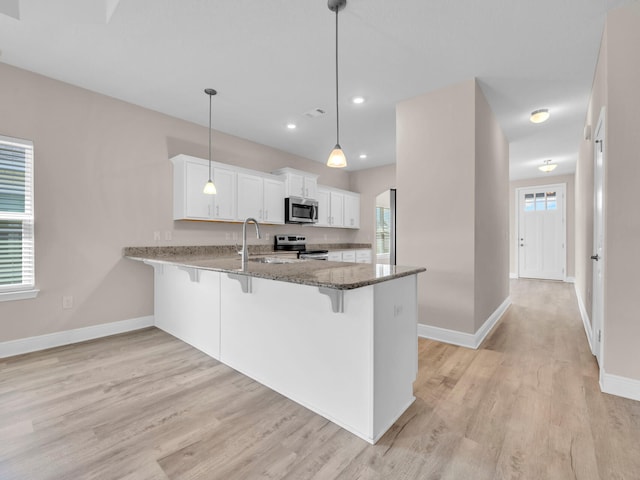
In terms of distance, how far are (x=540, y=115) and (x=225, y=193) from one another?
13.7 ft

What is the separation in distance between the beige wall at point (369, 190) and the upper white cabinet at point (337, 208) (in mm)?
146

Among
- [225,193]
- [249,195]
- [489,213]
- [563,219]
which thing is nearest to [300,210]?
[249,195]

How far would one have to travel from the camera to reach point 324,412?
73.4 inches

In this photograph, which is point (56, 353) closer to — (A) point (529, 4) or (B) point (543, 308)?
(A) point (529, 4)

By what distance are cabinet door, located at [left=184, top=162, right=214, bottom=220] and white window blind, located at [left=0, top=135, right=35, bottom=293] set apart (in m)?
1.44

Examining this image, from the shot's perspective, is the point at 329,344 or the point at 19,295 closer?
the point at 329,344

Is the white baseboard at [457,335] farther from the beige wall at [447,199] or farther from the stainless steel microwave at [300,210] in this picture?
the stainless steel microwave at [300,210]

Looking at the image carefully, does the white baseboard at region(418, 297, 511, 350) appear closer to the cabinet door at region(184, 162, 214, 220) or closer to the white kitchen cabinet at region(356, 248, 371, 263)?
the cabinet door at region(184, 162, 214, 220)

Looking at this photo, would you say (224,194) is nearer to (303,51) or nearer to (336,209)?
(303,51)

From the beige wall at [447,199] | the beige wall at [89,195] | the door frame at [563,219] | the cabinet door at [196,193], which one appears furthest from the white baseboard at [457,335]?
the door frame at [563,219]

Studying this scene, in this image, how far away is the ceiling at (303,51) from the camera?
2.16m

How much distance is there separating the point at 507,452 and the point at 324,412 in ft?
3.22

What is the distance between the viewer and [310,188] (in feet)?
18.2

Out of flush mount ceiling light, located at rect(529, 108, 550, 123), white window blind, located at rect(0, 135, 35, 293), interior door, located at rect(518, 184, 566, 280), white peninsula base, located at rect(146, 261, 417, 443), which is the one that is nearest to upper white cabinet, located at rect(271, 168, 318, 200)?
Result: white peninsula base, located at rect(146, 261, 417, 443)
